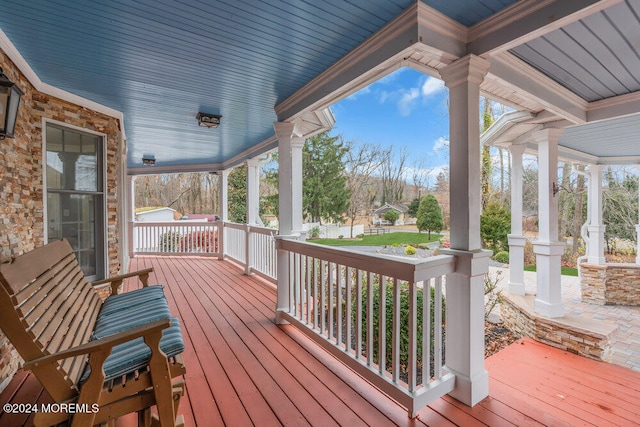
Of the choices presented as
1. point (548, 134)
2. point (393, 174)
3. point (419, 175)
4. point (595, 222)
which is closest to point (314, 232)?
point (393, 174)

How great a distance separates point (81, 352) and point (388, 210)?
16.3m

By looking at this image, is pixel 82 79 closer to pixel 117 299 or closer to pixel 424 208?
pixel 117 299

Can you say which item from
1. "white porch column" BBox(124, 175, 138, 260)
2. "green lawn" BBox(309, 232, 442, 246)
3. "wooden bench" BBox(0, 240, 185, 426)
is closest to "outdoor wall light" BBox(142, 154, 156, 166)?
"white porch column" BBox(124, 175, 138, 260)

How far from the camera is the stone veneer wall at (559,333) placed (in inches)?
126

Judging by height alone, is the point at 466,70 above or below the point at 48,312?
above

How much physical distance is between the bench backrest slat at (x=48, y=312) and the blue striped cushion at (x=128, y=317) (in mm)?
59

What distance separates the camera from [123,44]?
2.13 meters

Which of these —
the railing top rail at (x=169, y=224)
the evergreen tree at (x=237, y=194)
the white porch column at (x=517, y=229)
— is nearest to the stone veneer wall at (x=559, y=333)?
the white porch column at (x=517, y=229)

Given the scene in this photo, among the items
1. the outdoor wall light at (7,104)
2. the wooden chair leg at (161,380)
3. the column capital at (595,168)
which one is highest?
the column capital at (595,168)

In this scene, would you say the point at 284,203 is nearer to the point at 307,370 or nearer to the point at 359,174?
the point at 307,370

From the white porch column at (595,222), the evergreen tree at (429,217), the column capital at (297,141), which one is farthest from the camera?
the evergreen tree at (429,217)

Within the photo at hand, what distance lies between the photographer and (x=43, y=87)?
2.86 meters

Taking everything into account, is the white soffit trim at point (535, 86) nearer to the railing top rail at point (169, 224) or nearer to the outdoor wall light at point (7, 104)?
the outdoor wall light at point (7, 104)

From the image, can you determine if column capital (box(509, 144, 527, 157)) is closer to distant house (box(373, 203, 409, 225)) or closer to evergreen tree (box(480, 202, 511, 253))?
evergreen tree (box(480, 202, 511, 253))
